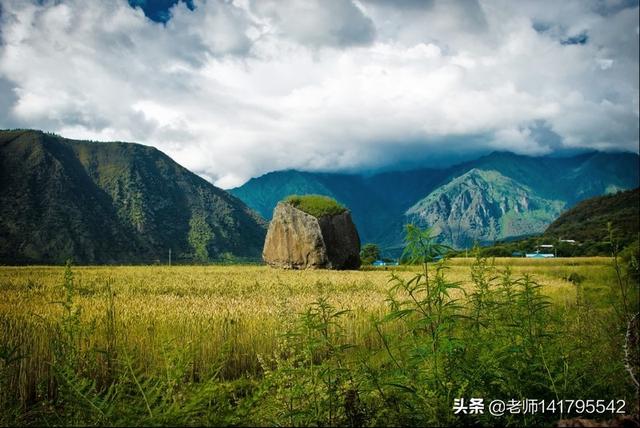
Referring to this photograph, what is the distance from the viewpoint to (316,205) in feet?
132

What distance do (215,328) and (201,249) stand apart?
588 ft

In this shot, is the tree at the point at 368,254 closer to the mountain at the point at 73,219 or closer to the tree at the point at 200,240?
the mountain at the point at 73,219

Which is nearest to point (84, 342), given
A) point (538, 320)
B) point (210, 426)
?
point (210, 426)

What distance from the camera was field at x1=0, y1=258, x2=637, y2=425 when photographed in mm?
2965

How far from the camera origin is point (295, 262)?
3809cm

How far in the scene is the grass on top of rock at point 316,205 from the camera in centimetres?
3934

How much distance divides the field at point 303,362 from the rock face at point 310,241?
25898 millimetres

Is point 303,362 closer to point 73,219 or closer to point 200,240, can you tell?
point 73,219

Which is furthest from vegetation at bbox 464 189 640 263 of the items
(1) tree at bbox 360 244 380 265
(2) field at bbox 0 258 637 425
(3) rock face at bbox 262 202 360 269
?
(2) field at bbox 0 258 637 425

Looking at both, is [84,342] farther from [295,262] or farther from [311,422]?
[295,262]

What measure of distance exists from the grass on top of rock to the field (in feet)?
91.7

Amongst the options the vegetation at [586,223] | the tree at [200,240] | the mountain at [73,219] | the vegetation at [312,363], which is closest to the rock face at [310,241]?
the vegetation at [312,363]

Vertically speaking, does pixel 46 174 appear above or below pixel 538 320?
above

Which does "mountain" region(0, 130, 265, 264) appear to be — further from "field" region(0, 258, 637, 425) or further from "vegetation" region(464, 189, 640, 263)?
"vegetation" region(464, 189, 640, 263)
